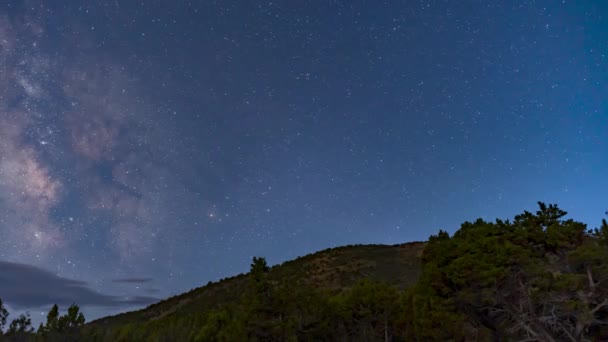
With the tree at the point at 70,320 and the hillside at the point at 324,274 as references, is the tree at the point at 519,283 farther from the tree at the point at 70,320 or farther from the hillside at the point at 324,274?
the hillside at the point at 324,274

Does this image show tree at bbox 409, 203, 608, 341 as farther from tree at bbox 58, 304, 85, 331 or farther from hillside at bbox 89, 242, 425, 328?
hillside at bbox 89, 242, 425, 328

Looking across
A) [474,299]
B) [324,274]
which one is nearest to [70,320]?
[474,299]

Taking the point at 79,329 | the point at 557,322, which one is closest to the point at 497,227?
the point at 557,322

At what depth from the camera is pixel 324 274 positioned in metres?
75.3

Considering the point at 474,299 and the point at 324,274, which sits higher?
the point at 324,274

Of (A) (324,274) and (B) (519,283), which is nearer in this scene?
(B) (519,283)

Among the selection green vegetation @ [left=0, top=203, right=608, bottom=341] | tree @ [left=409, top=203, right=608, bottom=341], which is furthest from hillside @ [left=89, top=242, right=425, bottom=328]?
tree @ [left=409, top=203, right=608, bottom=341]

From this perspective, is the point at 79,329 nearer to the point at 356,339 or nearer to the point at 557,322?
the point at 356,339

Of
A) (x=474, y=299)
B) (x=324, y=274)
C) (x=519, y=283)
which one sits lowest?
(x=474, y=299)

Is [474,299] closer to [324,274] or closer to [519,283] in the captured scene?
[519,283]

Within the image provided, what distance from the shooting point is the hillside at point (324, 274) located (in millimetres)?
70250

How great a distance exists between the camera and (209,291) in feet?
278

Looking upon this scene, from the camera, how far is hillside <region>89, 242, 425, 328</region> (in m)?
70.2

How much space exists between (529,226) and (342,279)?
49598 mm
